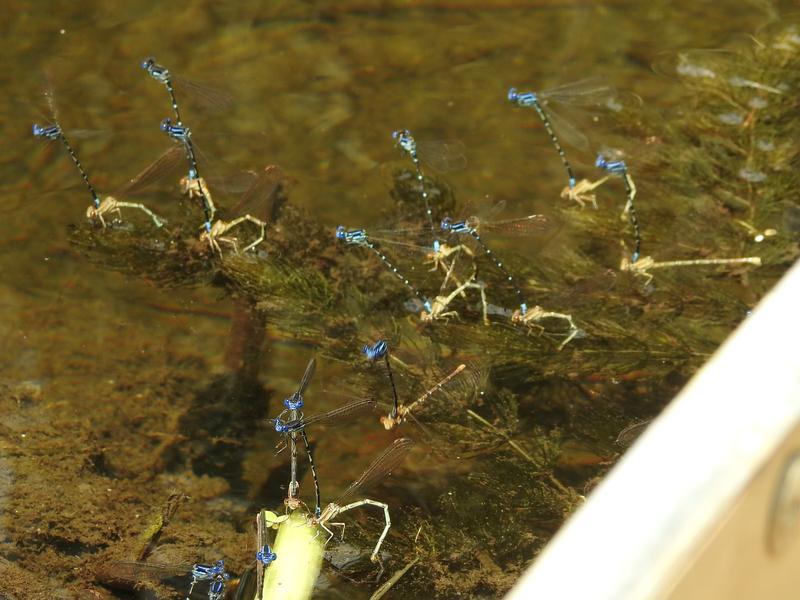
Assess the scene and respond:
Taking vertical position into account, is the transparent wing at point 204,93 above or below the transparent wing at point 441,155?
above

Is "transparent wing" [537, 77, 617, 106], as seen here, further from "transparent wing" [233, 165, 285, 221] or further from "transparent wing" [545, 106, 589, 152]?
"transparent wing" [233, 165, 285, 221]

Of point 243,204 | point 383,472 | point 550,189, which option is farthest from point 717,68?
point 383,472

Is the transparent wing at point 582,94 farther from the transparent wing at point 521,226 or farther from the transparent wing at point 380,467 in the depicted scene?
the transparent wing at point 380,467

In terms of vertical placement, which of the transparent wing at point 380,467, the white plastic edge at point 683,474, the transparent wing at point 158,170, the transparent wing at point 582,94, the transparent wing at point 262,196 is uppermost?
the white plastic edge at point 683,474

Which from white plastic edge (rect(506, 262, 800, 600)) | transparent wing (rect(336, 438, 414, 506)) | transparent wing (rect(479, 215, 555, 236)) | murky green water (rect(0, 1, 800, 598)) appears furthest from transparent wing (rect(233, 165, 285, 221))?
white plastic edge (rect(506, 262, 800, 600))

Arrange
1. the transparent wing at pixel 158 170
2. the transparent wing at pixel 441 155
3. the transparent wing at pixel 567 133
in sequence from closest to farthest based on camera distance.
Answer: the transparent wing at pixel 158 170 < the transparent wing at pixel 441 155 < the transparent wing at pixel 567 133

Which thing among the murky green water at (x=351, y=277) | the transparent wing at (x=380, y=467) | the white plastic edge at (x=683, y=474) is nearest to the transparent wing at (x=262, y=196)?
the murky green water at (x=351, y=277)

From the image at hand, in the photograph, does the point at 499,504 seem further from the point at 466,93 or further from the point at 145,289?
the point at 466,93

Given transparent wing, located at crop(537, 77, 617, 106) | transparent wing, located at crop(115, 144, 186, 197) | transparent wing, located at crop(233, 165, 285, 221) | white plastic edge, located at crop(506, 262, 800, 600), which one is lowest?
transparent wing, located at crop(537, 77, 617, 106)

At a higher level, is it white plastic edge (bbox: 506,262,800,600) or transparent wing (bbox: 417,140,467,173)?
white plastic edge (bbox: 506,262,800,600)
